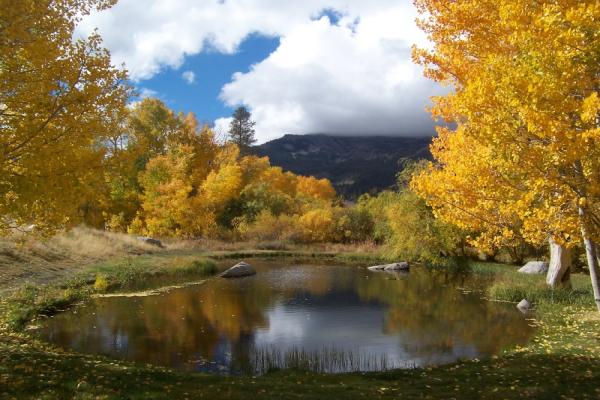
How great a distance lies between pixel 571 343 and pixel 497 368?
2.97m

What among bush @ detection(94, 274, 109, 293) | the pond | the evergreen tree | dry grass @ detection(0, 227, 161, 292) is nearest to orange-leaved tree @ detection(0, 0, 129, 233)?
dry grass @ detection(0, 227, 161, 292)

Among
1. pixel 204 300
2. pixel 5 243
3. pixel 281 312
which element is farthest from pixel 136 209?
pixel 281 312

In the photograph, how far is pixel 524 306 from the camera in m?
17.2

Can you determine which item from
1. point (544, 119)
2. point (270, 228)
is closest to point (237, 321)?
point (544, 119)

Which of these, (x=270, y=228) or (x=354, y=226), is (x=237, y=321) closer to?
(x=270, y=228)

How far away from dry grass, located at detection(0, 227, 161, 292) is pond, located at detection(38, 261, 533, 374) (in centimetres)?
323

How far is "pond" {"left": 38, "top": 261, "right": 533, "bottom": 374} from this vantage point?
11367 mm

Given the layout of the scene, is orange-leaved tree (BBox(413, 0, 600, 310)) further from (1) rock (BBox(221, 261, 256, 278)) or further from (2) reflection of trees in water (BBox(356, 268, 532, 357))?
(1) rock (BBox(221, 261, 256, 278))

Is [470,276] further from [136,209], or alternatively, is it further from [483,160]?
[136,209]

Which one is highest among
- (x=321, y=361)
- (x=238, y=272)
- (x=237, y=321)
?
(x=238, y=272)

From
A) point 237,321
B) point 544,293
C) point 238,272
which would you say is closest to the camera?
point 237,321

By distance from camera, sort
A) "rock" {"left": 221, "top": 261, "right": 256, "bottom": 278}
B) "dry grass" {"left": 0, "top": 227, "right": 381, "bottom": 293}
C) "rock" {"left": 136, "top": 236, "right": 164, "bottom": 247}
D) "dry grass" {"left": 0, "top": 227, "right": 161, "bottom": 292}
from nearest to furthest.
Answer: "dry grass" {"left": 0, "top": 227, "right": 161, "bottom": 292} < "dry grass" {"left": 0, "top": 227, "right": 381, "bottom": 293} < "rock" {"left": 221, "top": 261, "right": 256, "bottom": 278} < "rock" {"left": 136, "top": 236, "right": 164, "bottom": 247}

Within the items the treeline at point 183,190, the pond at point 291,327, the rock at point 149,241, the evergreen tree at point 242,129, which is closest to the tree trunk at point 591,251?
the pond at point 291,327

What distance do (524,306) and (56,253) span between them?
21.3 m
